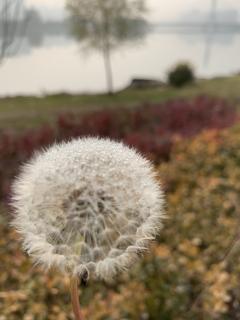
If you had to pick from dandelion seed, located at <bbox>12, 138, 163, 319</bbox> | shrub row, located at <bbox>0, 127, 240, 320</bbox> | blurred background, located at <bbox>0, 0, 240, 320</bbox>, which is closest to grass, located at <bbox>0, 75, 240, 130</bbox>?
blurred background, located at <bbox>0, 0, 240, 320</bbox>

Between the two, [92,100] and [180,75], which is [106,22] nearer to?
[180,75]

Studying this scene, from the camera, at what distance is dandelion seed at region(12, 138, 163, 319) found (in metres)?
0.70

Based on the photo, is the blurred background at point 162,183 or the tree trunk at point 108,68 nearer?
the blurred background at point 162,183

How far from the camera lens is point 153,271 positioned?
6.30 feet

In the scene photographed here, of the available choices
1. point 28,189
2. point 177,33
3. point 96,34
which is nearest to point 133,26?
point 96,34

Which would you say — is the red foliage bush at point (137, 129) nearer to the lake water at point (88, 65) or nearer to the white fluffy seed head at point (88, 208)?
the white fluffy seed head at point (88, 208)

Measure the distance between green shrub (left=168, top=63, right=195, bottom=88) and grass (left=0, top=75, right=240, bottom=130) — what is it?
250 millimetres

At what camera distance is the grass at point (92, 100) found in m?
8.31

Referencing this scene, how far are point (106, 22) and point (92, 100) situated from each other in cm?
264

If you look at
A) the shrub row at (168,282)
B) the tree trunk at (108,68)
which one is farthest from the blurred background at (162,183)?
the tree trunk at (108,68)

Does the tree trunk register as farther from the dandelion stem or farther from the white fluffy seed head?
the dandelion stem

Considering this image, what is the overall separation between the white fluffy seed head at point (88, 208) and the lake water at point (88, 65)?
10.5 m

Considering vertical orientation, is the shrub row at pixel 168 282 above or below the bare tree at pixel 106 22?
above

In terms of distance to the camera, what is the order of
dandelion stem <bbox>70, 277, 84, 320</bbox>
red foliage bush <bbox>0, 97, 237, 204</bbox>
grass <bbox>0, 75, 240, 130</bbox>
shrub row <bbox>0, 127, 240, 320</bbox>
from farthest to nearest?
grass <bbox>0, 75, 240, 130</bbox>
red foliage bush <bbox>0, 97, 237, 204</bbox>
shrub row <bbox>0, 127, 240, 320</bbox>
dandelion stem <bbox>70, 277, 84, 320</bbox>
